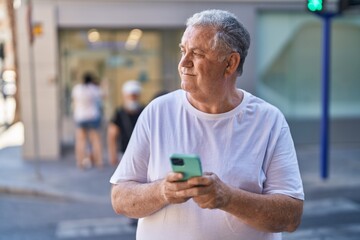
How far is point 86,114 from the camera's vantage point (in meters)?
10.5

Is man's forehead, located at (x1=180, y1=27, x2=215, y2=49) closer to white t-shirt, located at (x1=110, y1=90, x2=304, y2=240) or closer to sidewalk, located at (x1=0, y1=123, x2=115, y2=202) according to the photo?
white t-shirt, located at (x1=110, y1=90, x2=304, y2=240)

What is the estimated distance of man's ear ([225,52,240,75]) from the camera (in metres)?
2.11

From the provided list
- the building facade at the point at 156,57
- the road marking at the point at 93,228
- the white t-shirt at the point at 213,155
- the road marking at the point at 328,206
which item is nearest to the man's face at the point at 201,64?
the white t-shirt at the point at 213,155

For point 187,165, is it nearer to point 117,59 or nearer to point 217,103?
point 217,103

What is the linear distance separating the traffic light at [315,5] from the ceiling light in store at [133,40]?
5370mm

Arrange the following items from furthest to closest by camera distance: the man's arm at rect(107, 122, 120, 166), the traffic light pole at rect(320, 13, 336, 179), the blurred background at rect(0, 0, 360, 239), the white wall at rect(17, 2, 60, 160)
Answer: the white wall at rect(17, 2, 60, 160) < the blurred background at rect(0, 0, 360, 239) < the traffic light pole at rect(320, 13, 336, 179) < the man's arm at rect(107, 122, 120, 166)

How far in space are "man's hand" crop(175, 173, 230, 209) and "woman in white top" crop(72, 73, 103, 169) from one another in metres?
8.80

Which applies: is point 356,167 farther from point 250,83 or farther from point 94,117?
point 94,117

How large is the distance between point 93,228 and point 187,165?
5.61 meters

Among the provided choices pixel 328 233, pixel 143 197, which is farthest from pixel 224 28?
pixel 328 233

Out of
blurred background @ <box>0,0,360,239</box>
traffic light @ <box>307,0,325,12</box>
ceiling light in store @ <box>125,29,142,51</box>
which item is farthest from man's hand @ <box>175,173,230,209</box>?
ceiling light in store @ <box>125,29,142,51</box>

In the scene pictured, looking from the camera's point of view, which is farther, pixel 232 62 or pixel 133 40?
pixel 133 40

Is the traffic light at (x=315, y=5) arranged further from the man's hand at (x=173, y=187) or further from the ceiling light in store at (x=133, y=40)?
the man's hand at (x=173, y=187)

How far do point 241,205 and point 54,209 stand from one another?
21.9 ft
